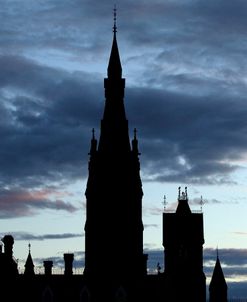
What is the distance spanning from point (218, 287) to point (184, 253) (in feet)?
29.9

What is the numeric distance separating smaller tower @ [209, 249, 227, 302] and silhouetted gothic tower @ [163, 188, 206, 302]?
6.71 meters

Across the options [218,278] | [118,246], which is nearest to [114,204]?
[118,246]

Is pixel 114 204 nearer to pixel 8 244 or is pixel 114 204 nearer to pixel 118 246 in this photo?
pixel 118 246

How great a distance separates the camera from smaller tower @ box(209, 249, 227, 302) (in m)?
174

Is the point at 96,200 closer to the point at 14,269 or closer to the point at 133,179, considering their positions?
the point at 133,179

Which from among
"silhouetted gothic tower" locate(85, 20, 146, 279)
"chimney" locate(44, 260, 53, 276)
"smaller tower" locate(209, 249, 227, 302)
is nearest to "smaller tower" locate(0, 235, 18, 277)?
"chimney" locate(44, 260, 53, 276)

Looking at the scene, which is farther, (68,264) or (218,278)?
(218,278)

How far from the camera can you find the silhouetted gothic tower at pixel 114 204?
550 feet

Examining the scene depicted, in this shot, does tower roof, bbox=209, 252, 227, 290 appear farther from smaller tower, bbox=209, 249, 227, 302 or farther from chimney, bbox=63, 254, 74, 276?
chimney, bbox=63, 254, 74, 276

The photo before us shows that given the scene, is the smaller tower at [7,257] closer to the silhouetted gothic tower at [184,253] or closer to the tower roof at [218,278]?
the silhouetted gothic tower at [184,253]

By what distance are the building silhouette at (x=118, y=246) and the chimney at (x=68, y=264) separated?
1.7 inches

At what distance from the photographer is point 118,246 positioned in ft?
554

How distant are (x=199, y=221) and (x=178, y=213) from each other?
8.23 feet

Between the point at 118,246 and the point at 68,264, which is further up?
the point at 118,246
